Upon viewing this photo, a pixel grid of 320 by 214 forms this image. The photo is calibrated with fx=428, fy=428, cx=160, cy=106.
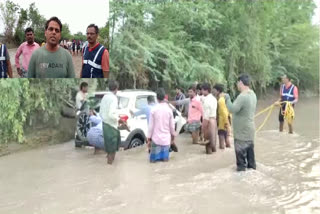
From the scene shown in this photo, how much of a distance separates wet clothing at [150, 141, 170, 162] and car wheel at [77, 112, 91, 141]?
1.23 metres

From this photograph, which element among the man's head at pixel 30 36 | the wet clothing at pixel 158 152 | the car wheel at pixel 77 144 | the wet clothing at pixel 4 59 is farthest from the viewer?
the car wheel at pixel 77 144

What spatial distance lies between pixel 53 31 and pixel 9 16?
0.61m

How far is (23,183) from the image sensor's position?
6.25 m

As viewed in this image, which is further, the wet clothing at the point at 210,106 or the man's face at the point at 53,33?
the wet clothing at the point at 210,106

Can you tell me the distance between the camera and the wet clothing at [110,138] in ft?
23.5

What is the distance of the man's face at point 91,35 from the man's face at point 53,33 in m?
0.73

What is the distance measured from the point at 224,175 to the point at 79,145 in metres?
2.82

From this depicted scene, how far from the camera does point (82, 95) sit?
7594 mm

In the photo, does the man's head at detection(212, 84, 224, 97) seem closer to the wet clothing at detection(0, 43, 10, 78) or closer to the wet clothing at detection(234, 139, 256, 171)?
the wet clothing at detection(234, 139, 256, 171)

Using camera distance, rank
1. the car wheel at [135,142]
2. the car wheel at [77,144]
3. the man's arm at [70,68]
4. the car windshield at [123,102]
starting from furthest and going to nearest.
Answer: the car wheel at [135,142], the car windshield at [123,102], the car wheel at [77,144], the man's arm at [70,68]

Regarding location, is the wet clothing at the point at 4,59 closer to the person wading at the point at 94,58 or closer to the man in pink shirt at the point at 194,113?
the person wading at the point at 94,58

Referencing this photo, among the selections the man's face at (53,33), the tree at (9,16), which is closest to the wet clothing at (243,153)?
the man's face at (53,33)

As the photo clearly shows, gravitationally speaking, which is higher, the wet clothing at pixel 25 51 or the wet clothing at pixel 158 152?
→ the wet clothing at pixel 25 51


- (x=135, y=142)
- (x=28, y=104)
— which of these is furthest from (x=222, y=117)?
(x=28, y=104)
